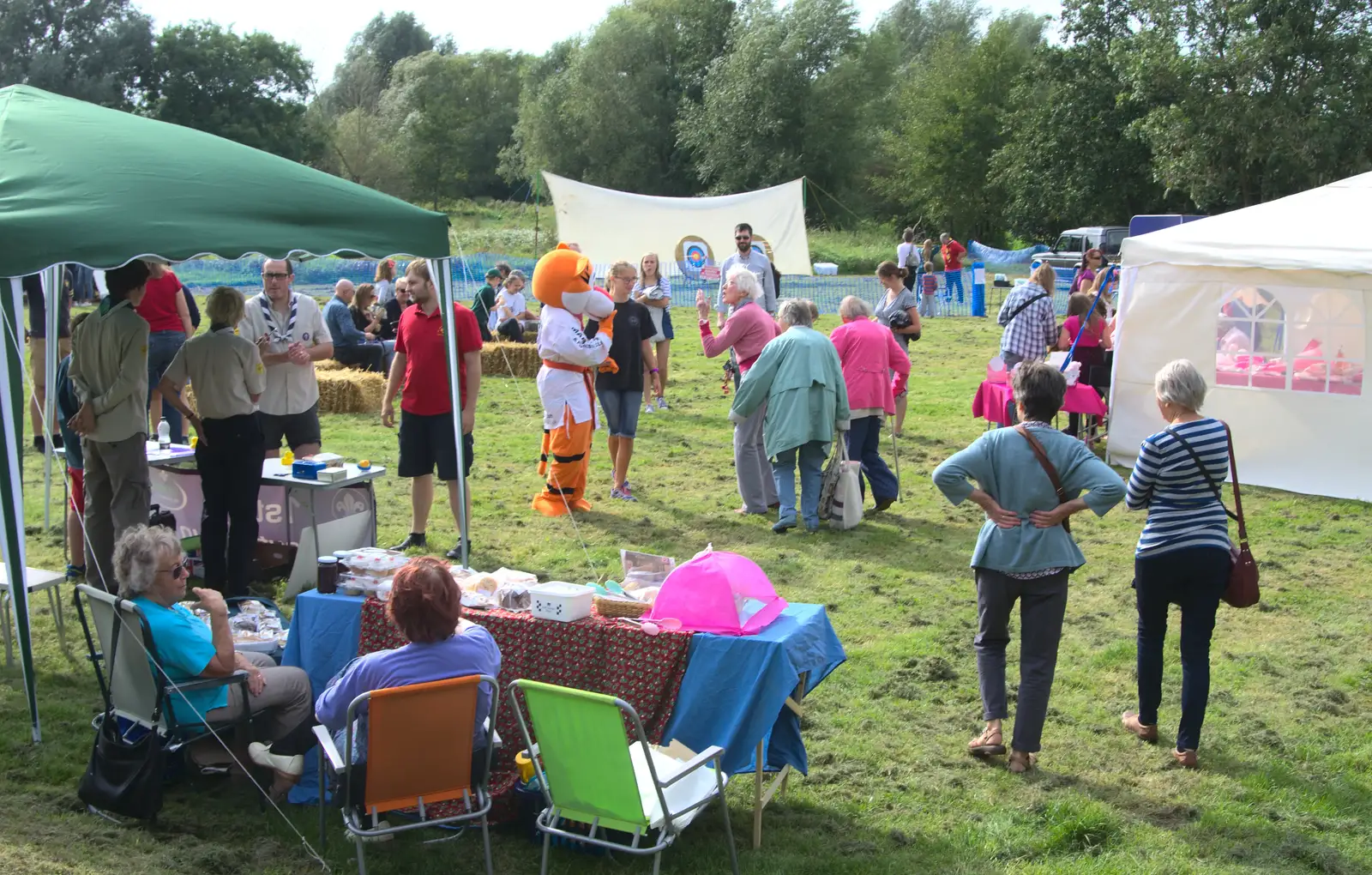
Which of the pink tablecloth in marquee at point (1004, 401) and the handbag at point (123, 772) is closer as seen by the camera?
the handbag at point (123, 772)

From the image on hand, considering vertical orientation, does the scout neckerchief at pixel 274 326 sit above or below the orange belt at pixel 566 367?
above

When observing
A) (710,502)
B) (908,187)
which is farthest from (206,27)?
(710,502)

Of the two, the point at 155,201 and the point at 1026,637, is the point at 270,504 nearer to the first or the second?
the point at 155,201

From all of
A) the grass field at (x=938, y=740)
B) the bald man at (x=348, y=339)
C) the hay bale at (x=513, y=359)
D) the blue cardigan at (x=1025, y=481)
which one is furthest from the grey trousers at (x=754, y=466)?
the hay bale at (x=513, y=359)

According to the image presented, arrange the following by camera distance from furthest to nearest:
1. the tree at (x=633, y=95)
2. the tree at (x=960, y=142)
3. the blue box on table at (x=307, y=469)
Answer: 1. the tree at (x=633, y=95)
2. the tree at (x=960, y=142)
3. the blue box on table at (x=307, y=469)

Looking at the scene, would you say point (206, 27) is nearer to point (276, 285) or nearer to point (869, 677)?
point (276, 285)

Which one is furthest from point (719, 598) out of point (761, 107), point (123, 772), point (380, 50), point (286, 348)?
point (380, 50)

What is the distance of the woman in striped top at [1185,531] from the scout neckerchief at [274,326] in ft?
15.3

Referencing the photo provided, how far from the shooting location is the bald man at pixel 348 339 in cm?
1345

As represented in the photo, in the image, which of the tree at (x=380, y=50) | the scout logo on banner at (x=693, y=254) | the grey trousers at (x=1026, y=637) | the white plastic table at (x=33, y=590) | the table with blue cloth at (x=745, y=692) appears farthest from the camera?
the tree at (x=380, y=50)

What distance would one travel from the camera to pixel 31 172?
4.94m

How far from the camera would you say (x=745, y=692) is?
3.83m

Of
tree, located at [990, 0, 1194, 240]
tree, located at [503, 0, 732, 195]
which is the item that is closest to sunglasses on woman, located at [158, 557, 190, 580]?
tree, located at [990, 0, 1194, 240]

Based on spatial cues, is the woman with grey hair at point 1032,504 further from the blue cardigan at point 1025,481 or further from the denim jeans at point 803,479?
the denim jeans at point 803,479
